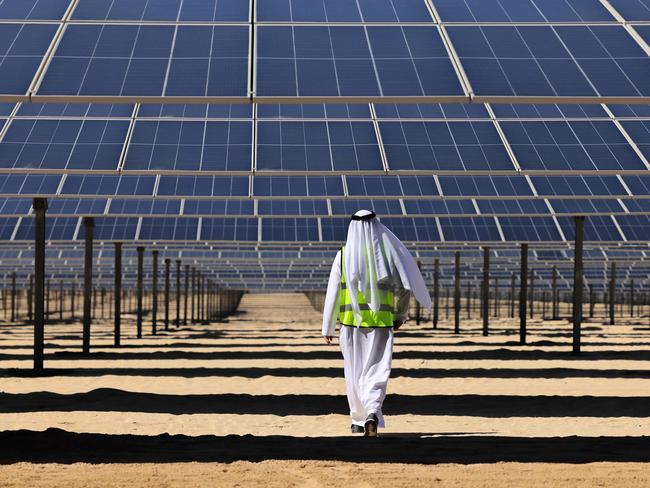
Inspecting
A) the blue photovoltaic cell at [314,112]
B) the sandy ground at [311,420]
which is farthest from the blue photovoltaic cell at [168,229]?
the blue photovoltaic cell at [314,112]

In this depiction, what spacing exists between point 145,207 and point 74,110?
7.24 metres

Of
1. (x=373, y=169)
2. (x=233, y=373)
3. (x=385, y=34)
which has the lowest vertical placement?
(x=233, y=373)

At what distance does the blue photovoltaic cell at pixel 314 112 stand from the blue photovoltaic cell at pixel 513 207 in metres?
8.61

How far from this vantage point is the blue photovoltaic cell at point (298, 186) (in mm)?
29016

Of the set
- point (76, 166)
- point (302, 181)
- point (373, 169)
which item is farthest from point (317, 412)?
point (302, 181)

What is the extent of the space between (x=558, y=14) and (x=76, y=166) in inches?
426

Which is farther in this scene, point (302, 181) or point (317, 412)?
point (302, 181)

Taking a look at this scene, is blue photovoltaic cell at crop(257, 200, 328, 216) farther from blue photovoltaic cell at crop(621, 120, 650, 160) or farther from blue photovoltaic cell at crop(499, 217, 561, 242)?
blue photovoltaic cell at crop(621, 120, 650, 160)

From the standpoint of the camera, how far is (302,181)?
1185 inches

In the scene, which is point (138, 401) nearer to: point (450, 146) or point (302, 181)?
point (450, 146)

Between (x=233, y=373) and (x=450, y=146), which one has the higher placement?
(x=450, y=146)

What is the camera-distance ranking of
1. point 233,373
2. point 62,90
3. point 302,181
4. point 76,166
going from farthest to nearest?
point 302,181 < point 233,373 < point 76,166 < point 62,90

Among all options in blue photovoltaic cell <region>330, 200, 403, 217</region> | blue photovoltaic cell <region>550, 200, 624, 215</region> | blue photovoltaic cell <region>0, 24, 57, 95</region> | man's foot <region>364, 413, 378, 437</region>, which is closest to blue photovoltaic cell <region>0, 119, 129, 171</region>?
blue photovoltaic cell <region>0, 24, 57, 95</region>

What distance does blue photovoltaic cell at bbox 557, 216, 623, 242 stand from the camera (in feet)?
130
